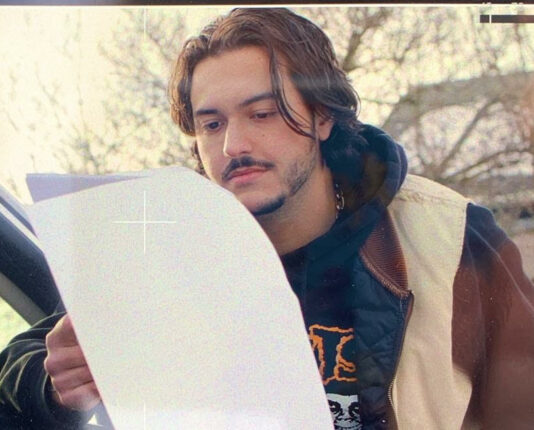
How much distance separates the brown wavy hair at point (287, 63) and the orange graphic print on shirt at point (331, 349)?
1.29 feet

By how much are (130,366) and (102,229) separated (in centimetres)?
32

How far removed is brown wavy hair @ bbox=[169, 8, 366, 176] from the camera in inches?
68.6

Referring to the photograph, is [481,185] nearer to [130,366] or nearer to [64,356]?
[130,366]

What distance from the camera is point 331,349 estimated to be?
5.81 feet

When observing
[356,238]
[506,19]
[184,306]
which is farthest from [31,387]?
[506,19]

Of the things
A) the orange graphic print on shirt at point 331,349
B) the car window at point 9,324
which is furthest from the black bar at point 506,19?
the car window at point 9,324

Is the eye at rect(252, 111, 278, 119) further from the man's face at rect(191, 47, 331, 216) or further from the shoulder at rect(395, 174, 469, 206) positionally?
the shoulder at rect(395, 174, 469, 206)

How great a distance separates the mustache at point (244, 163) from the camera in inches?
67.9

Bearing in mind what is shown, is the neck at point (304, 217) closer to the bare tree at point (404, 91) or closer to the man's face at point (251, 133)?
the man's face at point (251, 133)

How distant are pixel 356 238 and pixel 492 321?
0.37 m

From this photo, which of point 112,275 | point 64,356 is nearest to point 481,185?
point 112,275

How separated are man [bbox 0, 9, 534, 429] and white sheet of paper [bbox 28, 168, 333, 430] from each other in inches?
2.0

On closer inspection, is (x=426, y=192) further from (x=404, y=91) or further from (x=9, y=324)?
(x=9, y=324)

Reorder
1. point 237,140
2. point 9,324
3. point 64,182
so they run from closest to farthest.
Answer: point 237,140 < point 64,182 < point 9,324
